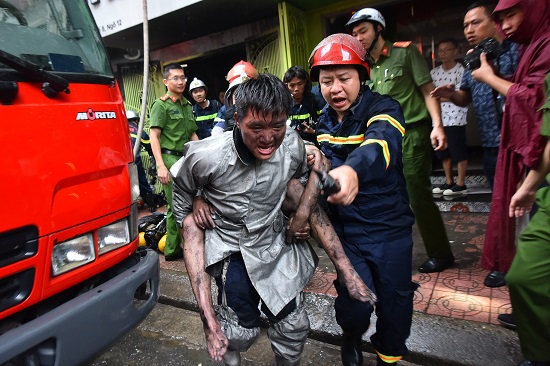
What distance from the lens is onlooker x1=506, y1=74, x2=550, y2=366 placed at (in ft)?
5.55

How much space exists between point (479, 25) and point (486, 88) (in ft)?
1.64

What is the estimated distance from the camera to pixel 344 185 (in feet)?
4.88

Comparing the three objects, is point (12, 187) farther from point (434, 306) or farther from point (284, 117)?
point (434, 306)

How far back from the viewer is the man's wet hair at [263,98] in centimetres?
161

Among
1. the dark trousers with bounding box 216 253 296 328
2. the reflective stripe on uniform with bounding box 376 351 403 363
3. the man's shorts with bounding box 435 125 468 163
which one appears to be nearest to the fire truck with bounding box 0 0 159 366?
the dark trousers with bounding box 216 253 296 328

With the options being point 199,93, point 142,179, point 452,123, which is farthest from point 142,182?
point 452,123

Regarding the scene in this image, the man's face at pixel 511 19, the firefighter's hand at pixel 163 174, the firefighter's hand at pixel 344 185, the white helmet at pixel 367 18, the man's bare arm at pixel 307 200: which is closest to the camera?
the firefighter's hand at pixel 344 185

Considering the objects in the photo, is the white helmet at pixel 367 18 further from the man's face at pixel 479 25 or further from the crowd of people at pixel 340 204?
the crowd of people at pixel 340 204

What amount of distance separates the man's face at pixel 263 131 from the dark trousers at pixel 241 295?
24.0 inches

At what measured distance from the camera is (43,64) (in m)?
2.00

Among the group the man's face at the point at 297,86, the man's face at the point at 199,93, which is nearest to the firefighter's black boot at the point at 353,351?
the man's face at the point at 297,86

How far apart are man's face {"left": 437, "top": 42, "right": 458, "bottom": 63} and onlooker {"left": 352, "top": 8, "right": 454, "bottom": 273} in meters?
2.12

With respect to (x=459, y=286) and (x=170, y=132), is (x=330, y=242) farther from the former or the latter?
(x=170, y=132)

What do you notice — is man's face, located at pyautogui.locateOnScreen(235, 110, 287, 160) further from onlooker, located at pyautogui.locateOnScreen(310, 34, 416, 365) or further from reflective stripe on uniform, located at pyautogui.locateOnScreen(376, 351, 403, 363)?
reflective stripe on uniform, located at pyautogui.locateOnScreen(376, 351, 403, 363)
